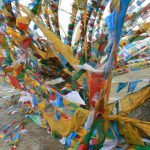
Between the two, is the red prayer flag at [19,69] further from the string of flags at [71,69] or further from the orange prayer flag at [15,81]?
the orange prayer flag at [15,81]

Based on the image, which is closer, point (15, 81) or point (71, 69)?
point (71, 69)

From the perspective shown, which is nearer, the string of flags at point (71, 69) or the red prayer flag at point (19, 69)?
A: the string of flags at point (71, 69)

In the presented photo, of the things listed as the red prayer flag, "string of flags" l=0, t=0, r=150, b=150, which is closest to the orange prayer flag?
"string of flags" l=0, t=0, r=150, b=150

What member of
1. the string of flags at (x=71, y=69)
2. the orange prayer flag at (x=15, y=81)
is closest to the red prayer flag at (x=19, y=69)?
the string of flags at (x=71, y=69)

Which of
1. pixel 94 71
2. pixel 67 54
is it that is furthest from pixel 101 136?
pixel 67 54

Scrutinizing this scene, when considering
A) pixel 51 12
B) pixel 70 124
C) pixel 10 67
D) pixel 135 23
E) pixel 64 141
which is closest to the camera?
pixel 70 124

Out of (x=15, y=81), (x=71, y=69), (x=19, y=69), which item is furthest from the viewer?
(x=15, y=81)

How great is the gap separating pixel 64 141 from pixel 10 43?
1.62 metres

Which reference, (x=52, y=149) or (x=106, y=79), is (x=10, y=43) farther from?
(x=106, y=79)

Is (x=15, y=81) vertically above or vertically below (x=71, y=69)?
below

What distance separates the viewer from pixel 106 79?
2010 millimetres

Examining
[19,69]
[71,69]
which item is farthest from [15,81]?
[71,69]

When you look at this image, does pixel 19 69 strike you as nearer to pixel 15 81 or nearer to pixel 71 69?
pixel 15 81

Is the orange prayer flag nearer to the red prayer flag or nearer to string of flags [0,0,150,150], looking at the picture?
string of flags [0,0,150,150]
